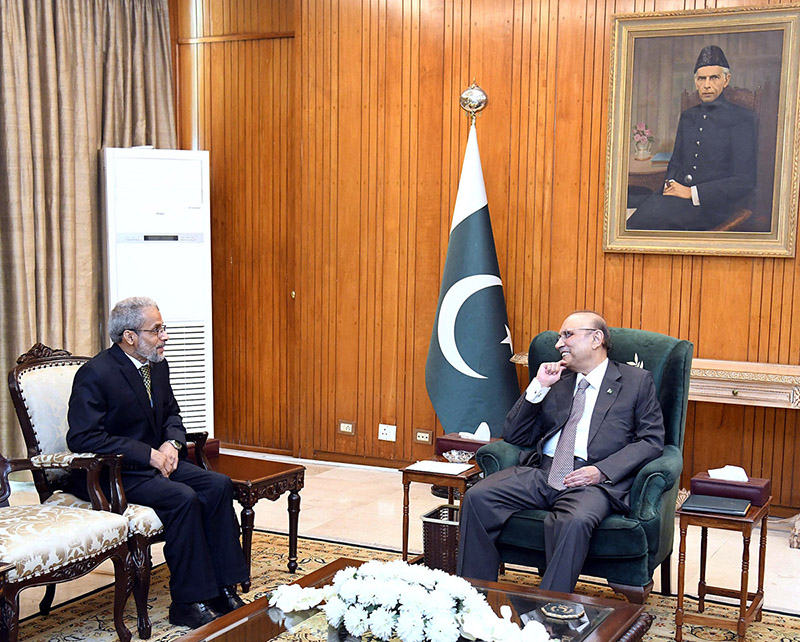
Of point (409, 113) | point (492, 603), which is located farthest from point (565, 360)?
point (409, 113)

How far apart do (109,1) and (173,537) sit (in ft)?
12.8

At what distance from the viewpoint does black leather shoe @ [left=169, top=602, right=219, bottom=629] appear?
347 cm

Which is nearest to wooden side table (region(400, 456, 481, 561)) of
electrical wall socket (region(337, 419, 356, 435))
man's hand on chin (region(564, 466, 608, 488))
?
man's hand on chin (region(564, 466, 608, 488))

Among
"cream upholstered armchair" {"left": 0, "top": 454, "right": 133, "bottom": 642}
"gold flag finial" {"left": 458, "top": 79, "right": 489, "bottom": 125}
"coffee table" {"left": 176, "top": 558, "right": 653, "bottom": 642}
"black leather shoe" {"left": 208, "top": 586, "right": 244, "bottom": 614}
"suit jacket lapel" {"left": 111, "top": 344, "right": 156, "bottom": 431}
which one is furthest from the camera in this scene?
"gold flag finial" {"left": 458, "top": 79, "right": 489, "bottom": 125}

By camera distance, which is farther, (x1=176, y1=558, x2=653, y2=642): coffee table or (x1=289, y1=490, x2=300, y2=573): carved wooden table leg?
(x1=289, y1=490, x2=300, y2=573): carved wooden table leg

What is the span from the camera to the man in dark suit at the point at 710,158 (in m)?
4.93

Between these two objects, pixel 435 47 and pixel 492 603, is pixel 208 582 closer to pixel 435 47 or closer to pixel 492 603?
pixel 492 603

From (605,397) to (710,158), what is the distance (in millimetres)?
1945

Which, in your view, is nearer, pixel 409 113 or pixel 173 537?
pixel 173 537

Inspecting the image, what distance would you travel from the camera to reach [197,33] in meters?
6.55

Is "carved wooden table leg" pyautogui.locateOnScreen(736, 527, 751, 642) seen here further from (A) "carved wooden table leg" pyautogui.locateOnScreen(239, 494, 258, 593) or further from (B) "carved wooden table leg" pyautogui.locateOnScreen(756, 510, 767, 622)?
(A) "carved wooden table leg" pyautogui.locateOnScreen(239, 494, 258, 593)

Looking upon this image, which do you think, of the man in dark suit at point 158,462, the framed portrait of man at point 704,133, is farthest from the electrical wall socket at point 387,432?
the man in dark suit at point 158,462

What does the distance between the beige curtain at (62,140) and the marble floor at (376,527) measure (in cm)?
103

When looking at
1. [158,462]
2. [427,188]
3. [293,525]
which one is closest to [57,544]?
[158,462]
